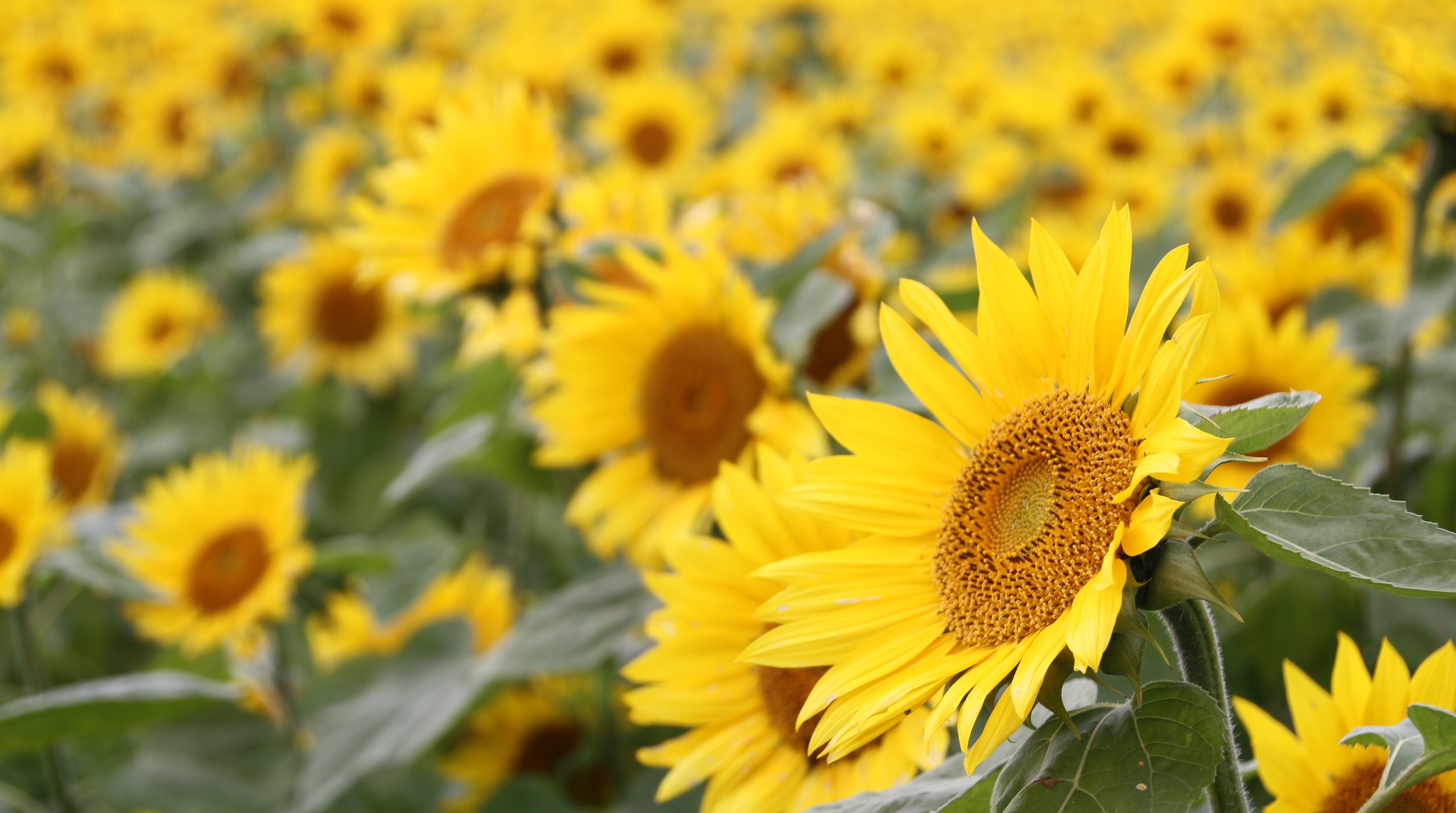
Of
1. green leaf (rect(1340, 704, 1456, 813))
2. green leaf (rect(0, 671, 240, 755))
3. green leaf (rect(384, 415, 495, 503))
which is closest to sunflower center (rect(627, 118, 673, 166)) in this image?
green leaf (rect(384, 415, 495, 503))

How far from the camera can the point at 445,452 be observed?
1.69 meters

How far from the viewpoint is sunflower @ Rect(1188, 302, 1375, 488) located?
1.58m

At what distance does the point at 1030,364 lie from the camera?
762mm

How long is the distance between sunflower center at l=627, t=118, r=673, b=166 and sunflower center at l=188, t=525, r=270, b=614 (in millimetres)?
1787

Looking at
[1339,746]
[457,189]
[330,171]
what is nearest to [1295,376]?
[1339,746]

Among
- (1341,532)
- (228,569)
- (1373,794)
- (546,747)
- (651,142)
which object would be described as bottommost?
(546,747)

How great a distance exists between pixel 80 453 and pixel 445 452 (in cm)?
160

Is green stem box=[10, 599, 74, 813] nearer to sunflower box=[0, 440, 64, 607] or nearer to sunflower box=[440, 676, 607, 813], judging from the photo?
sunflower box=[0, 440, 64, 607]

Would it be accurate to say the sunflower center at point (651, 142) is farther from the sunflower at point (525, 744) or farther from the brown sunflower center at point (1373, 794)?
the brown sunflower center at point (1373, 794)

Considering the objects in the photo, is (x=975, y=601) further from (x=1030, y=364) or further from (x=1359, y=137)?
(x=1359, y=137)

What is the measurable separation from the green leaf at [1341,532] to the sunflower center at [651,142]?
9.92 ft

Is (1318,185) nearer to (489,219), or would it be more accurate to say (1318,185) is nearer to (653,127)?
(489,219)

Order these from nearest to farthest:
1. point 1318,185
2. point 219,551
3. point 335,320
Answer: point 1318,185 < point 219,551 < point 335,320

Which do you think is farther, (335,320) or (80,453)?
(335,320)
